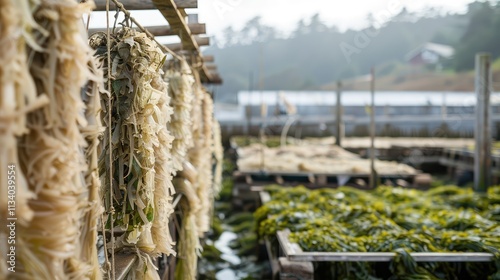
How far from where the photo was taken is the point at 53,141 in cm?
133

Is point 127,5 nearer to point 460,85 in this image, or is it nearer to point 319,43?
point 460,85

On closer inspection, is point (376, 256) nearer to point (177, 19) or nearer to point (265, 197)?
point (177, 19)

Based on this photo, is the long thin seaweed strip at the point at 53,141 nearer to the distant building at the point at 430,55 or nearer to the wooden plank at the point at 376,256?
the wooden plank at the point at 376,256

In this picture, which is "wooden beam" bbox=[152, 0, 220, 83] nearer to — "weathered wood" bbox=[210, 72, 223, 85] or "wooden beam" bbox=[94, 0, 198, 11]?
"wooden beam" bbox=[94, 0, 198, 11]

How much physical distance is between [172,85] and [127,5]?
87cm

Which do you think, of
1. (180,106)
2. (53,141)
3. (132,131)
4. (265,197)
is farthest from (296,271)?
(265,197)

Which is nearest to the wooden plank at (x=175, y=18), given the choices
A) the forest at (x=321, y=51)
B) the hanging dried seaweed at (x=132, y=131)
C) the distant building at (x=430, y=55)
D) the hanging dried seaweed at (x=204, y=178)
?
the hanging dried seaweed at (x=132, y=131)

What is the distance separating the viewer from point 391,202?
7297 mm

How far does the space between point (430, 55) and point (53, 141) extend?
47842mm

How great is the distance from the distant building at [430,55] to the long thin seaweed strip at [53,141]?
133ft

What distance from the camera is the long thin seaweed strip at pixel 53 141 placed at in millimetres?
1331

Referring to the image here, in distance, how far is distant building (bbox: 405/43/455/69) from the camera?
3856 cm

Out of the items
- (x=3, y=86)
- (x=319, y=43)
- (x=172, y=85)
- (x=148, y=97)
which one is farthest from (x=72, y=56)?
(x=319, y=43)

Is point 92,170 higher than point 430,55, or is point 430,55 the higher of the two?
point 430,55
